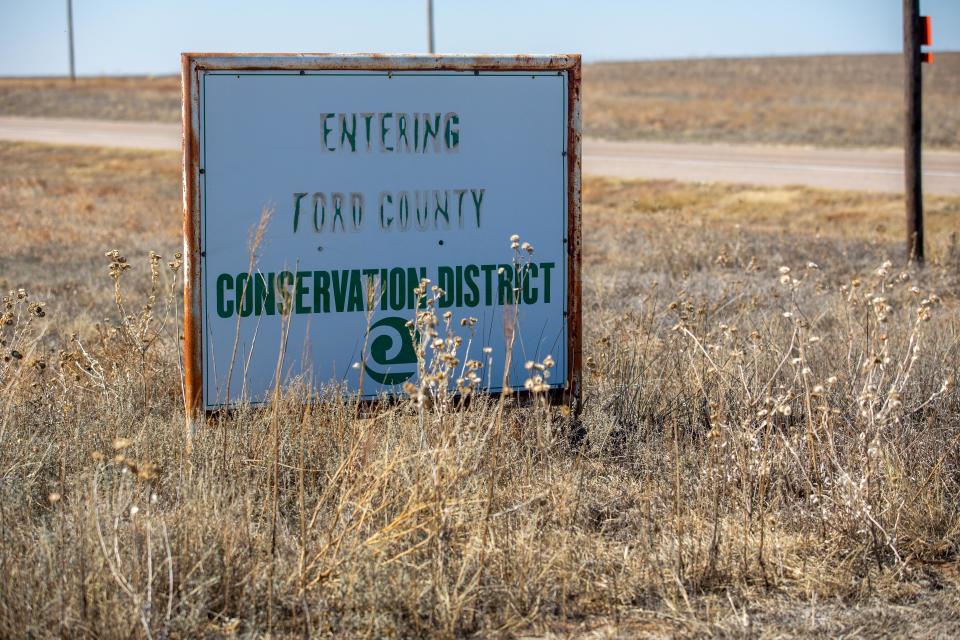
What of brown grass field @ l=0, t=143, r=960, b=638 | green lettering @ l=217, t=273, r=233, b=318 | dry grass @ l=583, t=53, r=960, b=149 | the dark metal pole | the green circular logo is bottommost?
brown grass field @ l=0, t=143, r=960, b=638

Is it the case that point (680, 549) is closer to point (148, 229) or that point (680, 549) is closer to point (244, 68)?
point (244, 68)

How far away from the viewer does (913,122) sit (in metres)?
11.2

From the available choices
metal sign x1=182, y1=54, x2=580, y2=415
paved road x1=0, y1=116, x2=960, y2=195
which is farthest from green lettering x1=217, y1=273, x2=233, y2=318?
paved road x1=0, y1=116, x2=960, y2=195

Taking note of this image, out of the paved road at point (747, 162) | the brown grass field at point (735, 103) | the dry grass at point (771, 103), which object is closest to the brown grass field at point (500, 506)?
the paved road at point (747, 162)

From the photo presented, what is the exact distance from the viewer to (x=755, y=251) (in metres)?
11.7

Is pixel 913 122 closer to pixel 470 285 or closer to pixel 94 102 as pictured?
pixel 470 285

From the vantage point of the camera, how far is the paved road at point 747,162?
20516mm

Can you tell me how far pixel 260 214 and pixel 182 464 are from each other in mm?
1089

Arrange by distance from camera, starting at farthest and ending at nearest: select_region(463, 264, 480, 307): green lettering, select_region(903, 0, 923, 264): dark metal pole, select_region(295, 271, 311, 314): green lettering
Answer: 1. select_region(903, 0, 923, 264): dark metal pole
2. select_region(463, 264, 480, 307): green lettering
3. select_region(295, 271, 311, 314): green lettering

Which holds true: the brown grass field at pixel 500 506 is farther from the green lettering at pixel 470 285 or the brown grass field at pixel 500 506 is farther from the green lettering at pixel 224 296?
the green lettering at pixel 470 285

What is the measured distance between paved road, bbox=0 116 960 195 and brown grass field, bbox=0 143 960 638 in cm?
1496

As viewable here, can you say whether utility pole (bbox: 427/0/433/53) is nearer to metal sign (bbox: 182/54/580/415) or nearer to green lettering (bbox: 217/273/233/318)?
metal sign (bbox: 182/54/580/415)

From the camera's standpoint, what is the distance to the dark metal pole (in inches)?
430

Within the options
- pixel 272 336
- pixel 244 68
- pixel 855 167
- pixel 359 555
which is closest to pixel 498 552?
pixel 359 555
